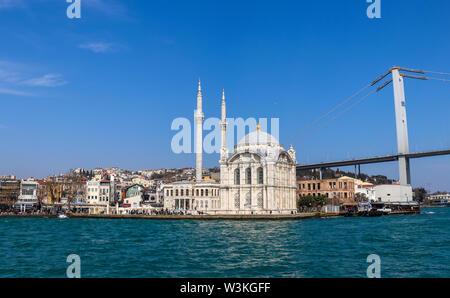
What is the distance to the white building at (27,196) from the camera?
2362 inches

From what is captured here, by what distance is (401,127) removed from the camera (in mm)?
60469

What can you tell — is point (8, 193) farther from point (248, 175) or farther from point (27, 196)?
point (248, 175)

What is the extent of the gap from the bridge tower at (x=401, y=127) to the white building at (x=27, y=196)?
5193cm

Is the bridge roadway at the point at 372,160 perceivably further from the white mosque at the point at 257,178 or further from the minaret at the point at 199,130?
the minaret at the point at 199,130

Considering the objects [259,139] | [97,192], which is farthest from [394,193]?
[97,192]

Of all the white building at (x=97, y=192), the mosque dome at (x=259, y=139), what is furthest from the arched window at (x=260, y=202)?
the white building at (x=97, y=192)

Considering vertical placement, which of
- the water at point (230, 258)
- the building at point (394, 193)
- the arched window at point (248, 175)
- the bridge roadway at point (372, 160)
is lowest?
the water at point (230, 258)

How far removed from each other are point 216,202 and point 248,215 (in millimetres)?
11925

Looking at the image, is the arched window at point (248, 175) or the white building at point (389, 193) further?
the white building at point (389, 193)

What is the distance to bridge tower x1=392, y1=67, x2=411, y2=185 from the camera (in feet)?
192

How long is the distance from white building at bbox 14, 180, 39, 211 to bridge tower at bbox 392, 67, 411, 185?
5193cm

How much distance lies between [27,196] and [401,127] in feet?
179
